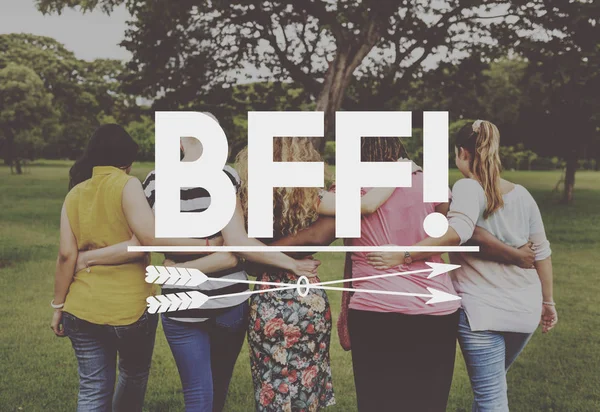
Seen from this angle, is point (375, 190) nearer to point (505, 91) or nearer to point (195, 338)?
point (195, 338)

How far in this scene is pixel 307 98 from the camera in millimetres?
13836

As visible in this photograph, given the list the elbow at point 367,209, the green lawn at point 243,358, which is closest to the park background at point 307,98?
the green lawn at point 243,358

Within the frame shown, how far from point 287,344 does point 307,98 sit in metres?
11.7

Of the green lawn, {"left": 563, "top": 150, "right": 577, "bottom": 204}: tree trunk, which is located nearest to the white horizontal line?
the green lawn

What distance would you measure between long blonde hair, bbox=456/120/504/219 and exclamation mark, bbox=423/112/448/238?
0.17 meters

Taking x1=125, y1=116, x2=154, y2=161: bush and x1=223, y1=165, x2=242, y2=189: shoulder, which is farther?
x1=125, y1=116, x2=154, y2=161: bush

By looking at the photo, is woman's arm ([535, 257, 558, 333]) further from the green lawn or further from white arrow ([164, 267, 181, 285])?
white arrow ([164, 267, 181, 285])

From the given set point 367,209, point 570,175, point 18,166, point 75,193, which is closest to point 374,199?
point 367,209

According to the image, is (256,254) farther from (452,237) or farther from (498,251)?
(498,251)

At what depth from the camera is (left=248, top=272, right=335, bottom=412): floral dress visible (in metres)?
2.57

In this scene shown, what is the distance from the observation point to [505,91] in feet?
99.0

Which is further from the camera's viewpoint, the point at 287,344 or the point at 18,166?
the point at 18,166

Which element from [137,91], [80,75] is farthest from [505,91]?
[137,91]

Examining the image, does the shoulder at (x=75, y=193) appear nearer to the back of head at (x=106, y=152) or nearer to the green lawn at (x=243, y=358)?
the back of head at (x=106, y=152)
